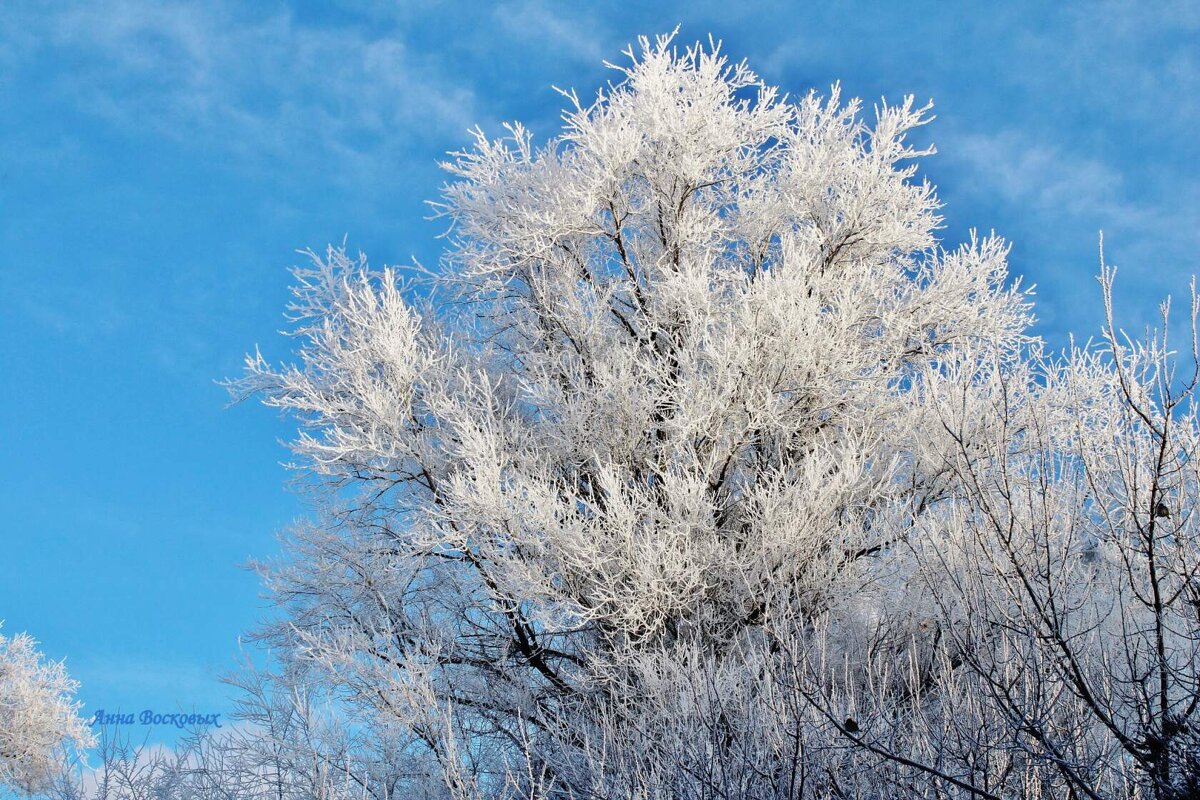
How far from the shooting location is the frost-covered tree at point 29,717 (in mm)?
16891

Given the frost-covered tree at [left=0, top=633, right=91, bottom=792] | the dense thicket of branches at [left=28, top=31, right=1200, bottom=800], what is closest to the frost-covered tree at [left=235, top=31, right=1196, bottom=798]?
the dense thicket of branches at [left=28, top=31, right=1200, bottom=800]

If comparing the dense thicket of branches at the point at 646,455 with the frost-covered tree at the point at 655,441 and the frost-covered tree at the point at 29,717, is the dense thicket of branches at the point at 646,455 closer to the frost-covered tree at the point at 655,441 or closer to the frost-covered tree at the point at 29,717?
the frost-covered tree at the point at 655,441

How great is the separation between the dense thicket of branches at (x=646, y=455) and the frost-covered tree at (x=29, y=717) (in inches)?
401

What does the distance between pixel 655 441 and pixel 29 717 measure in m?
15.5

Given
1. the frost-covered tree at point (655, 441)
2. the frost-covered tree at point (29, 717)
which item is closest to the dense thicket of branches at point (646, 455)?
the frost-covered tree at point (655, 441)

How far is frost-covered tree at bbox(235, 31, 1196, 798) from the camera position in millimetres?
7816

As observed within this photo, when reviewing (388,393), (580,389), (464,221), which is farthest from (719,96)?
(388,393)

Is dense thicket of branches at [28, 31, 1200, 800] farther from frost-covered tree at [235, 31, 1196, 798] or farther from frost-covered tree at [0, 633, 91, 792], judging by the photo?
frost-covered tree at [0, 633, 91, 792]

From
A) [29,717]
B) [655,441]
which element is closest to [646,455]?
[655,441]

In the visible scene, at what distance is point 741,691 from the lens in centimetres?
666

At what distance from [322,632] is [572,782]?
362cm

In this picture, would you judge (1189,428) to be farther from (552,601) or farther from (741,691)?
(552,601)

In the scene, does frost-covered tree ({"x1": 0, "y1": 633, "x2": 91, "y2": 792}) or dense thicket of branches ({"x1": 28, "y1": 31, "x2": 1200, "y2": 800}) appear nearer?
dense thicket of branches ({"x1": 28, "y1": 31, "x2": 1200, "y2": 800})

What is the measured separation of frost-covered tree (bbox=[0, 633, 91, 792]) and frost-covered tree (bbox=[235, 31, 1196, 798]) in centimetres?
1039
